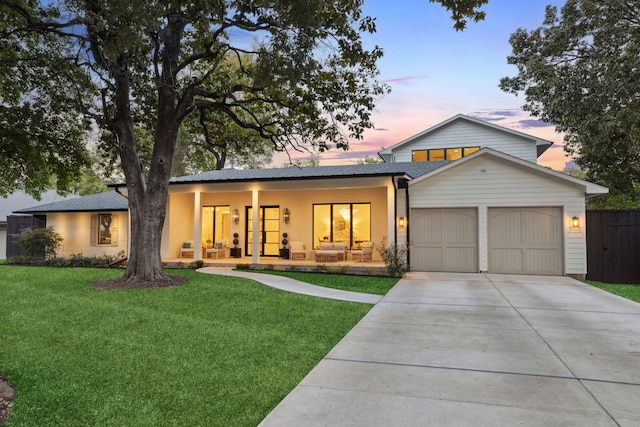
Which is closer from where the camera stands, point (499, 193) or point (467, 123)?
point (499, 193)

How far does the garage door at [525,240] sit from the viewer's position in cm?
1163

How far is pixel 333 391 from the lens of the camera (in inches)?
132

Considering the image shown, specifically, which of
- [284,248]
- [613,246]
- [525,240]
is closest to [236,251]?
[284,248]

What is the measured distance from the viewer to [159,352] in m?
4.39

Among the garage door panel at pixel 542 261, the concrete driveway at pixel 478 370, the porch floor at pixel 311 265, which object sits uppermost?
the garage door panel at pixel 542 261

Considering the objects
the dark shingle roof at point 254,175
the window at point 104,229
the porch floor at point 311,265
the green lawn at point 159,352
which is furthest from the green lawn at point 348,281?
the window at point 104,229

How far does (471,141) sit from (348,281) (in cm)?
1088

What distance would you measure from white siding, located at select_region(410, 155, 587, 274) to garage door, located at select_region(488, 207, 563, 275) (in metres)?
0.22

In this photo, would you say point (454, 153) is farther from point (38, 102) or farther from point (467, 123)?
point (38, 102)

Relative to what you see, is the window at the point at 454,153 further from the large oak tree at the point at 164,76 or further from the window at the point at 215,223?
the window at the point at 215,223

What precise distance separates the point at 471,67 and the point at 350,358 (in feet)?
46.7

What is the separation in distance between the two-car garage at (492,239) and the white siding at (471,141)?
6.16 m

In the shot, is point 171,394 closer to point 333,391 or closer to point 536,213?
point 333,391

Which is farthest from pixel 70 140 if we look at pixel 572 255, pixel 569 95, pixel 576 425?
pixel 569 95
